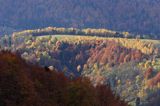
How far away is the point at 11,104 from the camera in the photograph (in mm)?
72750

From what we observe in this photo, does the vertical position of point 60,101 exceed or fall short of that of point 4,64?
it falls short

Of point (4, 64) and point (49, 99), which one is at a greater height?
point (4, 64)

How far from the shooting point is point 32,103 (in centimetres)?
7612

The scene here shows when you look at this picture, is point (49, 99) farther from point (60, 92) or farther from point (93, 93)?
point (93, 93)

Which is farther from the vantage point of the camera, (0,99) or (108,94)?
(108,94)

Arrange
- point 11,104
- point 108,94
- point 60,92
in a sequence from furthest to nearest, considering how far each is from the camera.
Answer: point 108,94 < point 60,92 < point 11,104

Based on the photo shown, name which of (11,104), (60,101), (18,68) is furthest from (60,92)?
(11,104)

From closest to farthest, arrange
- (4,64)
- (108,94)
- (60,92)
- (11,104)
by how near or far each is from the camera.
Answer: (11,104) < (4,64) < (60,92) < (108,94)

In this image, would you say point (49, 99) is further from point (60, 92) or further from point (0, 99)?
point (0, 99)

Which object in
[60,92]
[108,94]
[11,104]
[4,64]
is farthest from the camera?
[108,94]

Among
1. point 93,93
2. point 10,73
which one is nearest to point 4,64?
point 10,73

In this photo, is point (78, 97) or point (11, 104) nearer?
point (11, 104)

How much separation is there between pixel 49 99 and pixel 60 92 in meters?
2.09

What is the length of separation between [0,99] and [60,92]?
40.0 ft
